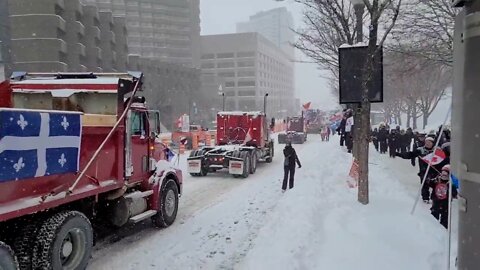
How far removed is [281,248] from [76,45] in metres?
53.7

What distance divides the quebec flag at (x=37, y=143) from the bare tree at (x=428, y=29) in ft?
44.5

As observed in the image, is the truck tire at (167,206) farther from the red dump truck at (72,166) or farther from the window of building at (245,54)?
the window of building at (245,54)

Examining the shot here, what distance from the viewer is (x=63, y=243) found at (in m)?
5.98

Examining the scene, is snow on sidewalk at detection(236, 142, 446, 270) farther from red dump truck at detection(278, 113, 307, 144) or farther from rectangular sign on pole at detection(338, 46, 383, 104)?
red dump truck at detection(278, 113, 307, 144)

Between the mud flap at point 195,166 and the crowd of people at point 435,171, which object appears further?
the mud flap at point 195,166

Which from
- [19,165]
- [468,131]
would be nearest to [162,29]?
[19,165]

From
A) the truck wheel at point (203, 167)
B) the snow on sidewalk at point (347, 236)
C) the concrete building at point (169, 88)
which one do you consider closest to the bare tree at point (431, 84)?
the truck wheel at point (203, 167)

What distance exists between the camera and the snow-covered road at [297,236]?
5961mm

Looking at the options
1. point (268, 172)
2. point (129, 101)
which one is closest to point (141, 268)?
point (129, 101)

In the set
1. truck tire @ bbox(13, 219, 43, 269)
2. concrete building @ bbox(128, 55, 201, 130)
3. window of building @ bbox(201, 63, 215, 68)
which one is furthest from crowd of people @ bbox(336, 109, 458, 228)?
window of building @ bbox(201, 63, 215, 68)

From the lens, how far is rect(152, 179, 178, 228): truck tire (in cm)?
909

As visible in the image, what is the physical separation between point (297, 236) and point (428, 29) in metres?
13.6

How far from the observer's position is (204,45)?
15700 centimetres

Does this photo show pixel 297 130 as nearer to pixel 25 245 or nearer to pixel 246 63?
pixel 25 245
